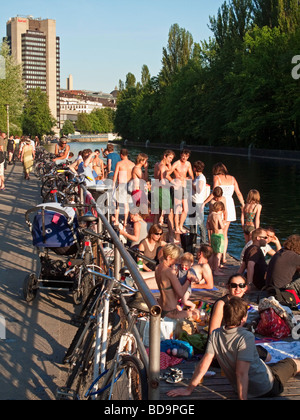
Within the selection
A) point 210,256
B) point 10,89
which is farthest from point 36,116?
point 210,256

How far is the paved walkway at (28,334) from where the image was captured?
5.00 m

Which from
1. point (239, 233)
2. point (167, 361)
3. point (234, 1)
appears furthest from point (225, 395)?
point (234, 1)

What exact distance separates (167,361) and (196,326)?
1.13 metres

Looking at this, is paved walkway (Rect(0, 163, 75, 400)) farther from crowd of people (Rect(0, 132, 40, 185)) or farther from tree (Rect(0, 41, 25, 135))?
tree (Rect(0, 41, 25, 135))

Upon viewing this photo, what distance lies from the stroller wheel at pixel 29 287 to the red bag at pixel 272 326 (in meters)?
2.65

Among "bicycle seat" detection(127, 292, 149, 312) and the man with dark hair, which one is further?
the man with dark hair

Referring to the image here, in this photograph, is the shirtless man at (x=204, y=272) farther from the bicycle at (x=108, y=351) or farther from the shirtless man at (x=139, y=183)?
the bicycle at (x=108, y=351)

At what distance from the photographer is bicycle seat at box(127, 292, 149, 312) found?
3.56 m

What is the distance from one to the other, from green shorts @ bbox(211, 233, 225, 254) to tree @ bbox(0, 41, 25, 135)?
40.0 metres

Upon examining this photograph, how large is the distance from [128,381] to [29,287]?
4007mm

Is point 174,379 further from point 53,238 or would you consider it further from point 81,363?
point 53,238

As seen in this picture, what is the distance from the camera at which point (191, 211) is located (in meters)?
12.0

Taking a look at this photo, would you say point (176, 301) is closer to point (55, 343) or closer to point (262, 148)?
point (55, 343)

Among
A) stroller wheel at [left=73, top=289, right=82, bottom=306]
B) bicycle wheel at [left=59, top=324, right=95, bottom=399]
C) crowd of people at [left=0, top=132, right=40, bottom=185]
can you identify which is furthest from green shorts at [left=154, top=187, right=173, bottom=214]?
crowd of people at [left=0, top=132, right=40, bottom=185]
